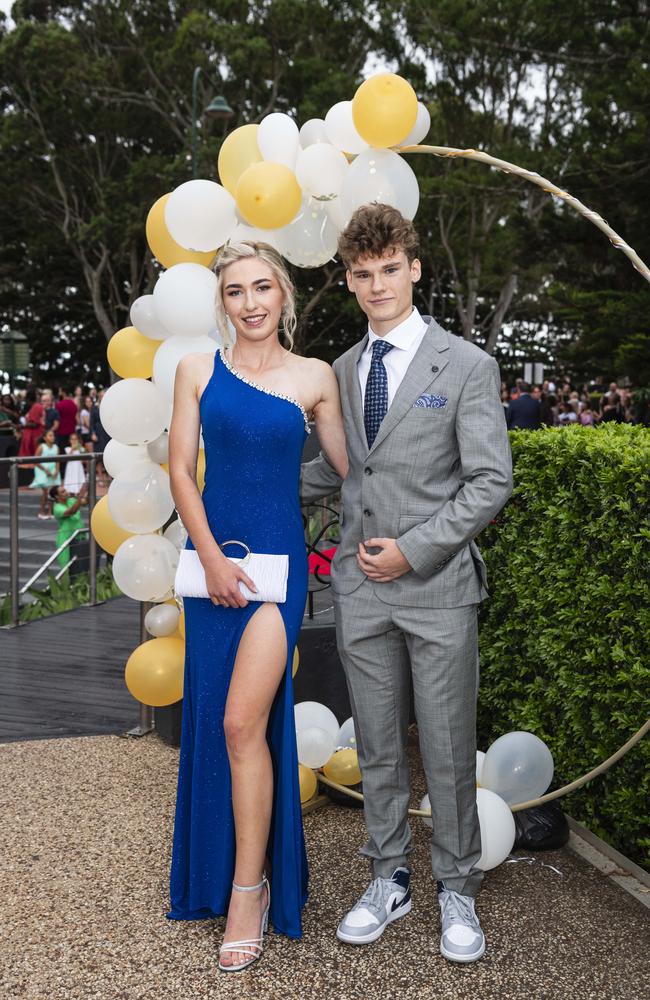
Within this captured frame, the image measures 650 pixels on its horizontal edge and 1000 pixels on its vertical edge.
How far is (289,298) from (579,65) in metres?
20.2

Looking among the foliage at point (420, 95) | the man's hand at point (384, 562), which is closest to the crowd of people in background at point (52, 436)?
the man's hand at point (384, 562)

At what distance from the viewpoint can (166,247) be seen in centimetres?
400

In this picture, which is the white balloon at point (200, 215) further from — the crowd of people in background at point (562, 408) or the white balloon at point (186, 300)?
the crowd of people in background at point (562, 408)

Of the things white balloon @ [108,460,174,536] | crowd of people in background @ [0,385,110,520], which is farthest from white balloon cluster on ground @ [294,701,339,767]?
crowd of people in background @ [0,385,110,520]

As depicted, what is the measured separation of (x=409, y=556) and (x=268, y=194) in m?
1.54

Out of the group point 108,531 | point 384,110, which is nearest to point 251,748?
point 108,531

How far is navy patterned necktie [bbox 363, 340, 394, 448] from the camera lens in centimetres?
301

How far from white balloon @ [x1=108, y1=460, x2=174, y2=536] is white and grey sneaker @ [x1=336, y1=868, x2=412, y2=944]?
1.76 meters

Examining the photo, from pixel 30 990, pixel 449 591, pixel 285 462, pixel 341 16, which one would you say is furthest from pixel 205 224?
pixel 341 16

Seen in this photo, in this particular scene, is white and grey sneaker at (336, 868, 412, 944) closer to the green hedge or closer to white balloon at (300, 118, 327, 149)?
the green hedge

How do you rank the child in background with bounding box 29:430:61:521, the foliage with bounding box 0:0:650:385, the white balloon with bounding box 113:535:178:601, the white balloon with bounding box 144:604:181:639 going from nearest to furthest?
the white balloon with bounding box 113:535:178:601 → the white balloon with bounding box 144:604:181:639 → the child in background with bounding box 29:430:61:521 → the foliage with bounding box 0:0:650:385

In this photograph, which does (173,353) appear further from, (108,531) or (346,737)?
(346,737)

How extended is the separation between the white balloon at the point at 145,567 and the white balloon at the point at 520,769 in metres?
1.53

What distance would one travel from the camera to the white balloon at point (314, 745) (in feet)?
12.6
